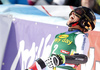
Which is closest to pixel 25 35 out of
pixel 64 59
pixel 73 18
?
pixel 73 18

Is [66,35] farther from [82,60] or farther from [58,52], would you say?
[82,60]

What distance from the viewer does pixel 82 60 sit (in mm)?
2594

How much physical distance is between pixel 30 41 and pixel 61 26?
25.6 inches

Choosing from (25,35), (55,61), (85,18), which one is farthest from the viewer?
(25,35)

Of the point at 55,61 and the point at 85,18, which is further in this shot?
the point at 85,18

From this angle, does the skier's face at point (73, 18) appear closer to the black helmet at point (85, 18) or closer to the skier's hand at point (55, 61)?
the black helmet at point (85, 18)

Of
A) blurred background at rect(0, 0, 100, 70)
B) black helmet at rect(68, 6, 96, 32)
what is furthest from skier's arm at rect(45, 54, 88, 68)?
blurred background at rect(0, 0, 100, 70)

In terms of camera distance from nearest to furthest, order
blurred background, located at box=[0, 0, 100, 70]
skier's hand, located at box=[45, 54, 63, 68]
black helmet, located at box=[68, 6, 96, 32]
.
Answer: skier's hand, located at box=[45, 54, 63, 68], black helmet, located at box=[68, 6, 96, 32], blurred background, located at box=[0, 0, 100, 70]

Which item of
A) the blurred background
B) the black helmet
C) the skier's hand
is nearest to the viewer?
the skier's hand

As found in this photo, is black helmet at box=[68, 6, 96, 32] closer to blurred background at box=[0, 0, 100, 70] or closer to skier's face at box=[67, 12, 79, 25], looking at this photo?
skier's face at box=[67, 12, 79, 25]

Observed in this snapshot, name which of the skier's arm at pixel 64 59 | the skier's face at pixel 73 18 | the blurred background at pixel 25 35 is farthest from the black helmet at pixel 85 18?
the blurred background at pixel 25 35

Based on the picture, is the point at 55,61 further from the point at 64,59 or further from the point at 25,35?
the point at 25,35

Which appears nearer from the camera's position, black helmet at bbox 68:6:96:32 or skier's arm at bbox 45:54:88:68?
skier's arm at bbox 45:54:88:68

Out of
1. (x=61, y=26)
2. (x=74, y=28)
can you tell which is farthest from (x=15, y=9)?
(x=74, y=28)
